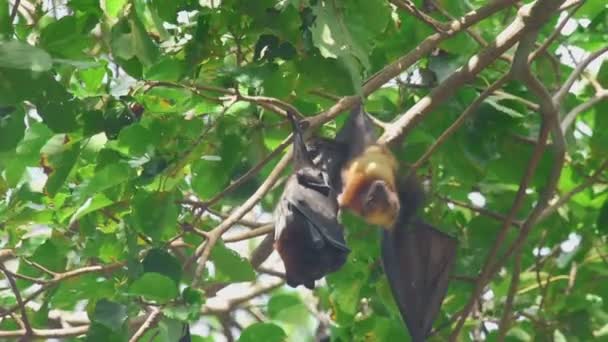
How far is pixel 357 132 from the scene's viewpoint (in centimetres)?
532

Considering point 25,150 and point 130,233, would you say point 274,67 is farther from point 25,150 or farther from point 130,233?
point 25,150

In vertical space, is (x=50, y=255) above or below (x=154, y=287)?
below

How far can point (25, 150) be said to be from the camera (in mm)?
5211

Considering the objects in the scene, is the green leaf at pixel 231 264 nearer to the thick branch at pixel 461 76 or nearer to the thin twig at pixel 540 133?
the thick branch at pixel 461 76

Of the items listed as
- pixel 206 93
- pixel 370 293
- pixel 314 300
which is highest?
pixel 206 93

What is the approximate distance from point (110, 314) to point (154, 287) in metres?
0.24

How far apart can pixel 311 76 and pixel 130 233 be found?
0.99 m

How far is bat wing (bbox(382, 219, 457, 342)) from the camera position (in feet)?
18.7

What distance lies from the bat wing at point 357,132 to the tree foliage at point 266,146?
109 millimetres

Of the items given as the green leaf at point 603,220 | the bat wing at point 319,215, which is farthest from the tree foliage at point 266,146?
the bat wing at point 319,215

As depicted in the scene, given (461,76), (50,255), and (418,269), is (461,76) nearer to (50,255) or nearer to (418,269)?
(418,269)

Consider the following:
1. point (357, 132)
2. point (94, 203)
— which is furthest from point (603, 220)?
point (94, 203)

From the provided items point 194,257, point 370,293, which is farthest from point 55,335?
point 370,293

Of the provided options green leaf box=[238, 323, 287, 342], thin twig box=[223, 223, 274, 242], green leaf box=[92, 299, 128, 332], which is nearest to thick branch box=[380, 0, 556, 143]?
thin twig box=[223, 223, 274, 242]
